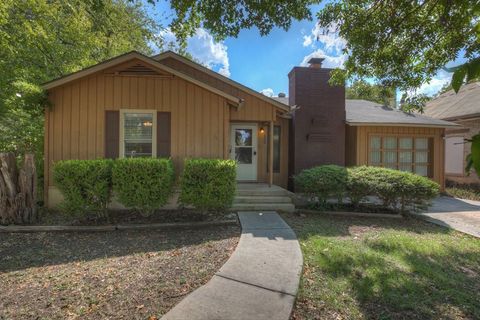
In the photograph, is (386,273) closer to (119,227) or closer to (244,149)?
(119,227)

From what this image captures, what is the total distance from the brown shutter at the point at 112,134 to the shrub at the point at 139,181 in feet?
5.36

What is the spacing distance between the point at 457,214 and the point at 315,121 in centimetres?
519

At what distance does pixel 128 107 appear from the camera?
8086 mm

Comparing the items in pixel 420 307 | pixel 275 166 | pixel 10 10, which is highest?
pixel 10 10

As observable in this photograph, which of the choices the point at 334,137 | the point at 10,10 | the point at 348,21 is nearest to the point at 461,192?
the point at 334,137

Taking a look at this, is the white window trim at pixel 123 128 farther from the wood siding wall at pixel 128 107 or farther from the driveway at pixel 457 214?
the driveway at pixel 457 214

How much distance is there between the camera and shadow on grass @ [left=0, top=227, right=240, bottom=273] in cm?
478

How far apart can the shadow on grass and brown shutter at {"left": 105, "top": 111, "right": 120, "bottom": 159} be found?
8.16 ft

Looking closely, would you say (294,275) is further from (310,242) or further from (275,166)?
(275,166)

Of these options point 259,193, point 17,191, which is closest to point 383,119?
point 259,193

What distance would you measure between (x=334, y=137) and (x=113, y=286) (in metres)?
9.60

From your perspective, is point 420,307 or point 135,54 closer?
point 420,307

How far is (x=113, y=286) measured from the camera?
3.70 meters

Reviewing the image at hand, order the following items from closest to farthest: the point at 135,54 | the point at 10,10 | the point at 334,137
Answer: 1. the point at 135,54
2. the point at 10,10
3. the point at 334,137
